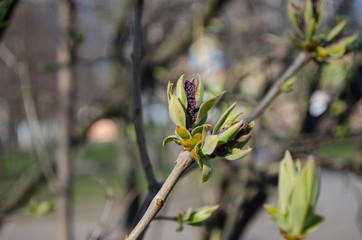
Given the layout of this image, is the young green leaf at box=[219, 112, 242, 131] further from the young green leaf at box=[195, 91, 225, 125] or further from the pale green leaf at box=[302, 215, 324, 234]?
the pale green leaf at box=[302, 215, 324, 234]

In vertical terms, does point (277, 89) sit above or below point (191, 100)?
below

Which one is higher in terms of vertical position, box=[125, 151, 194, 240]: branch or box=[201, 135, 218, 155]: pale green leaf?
box=[201, 135, 218, 155]: pale green leaf

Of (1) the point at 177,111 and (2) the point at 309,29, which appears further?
(2) the point at 309,29

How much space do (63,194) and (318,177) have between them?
1600 millimetres

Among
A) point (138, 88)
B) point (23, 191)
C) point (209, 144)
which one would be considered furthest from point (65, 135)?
point (209, 144)

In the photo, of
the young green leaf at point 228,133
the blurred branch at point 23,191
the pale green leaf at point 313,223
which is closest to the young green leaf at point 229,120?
the young green leaf at point 228,133

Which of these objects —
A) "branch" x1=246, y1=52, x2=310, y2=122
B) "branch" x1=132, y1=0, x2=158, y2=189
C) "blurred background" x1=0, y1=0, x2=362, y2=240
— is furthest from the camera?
"blurred background" x1=0, y1=0, x2=362, y2=240

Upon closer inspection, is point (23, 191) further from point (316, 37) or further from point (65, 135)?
point (316, 37)

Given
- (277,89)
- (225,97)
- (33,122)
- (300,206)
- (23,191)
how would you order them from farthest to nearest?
(23,191)
(33,122)
(225,97)
(277,89)
(300,206)

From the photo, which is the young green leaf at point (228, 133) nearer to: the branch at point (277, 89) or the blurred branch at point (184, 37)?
the branch at point (277, 89)

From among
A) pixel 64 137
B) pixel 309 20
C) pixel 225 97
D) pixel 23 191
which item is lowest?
pixel 23 191

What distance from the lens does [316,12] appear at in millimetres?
898

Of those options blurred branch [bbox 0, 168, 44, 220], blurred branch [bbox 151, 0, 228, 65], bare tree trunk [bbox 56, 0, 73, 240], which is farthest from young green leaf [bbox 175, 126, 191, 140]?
blurred branch [bbox 0, 168, 44, 220]

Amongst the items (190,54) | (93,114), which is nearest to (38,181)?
(93,114)
